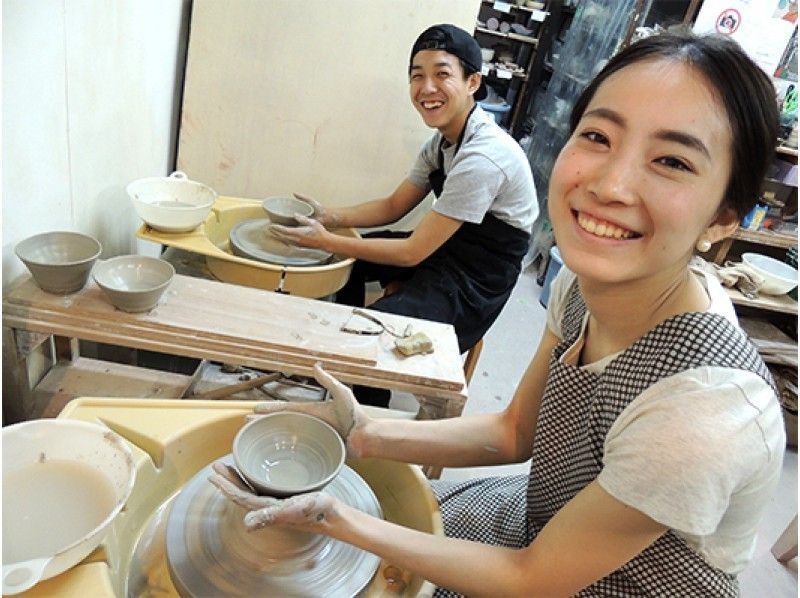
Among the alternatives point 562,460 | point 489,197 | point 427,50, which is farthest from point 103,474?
point 427,50

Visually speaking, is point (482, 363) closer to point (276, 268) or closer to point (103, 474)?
point (276, 268)

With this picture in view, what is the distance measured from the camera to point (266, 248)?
2002 millimetres

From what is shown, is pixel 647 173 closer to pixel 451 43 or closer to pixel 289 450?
pixel 289 450

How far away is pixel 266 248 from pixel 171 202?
13.6 inches

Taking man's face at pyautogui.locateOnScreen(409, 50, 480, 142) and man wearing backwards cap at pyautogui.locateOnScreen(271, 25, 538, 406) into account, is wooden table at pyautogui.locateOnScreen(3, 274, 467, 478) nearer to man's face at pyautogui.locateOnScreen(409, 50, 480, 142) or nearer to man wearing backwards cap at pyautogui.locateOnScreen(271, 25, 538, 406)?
man wearing backwards cap at pyautogui.locateOnScreen(271, 25, 538, 406)

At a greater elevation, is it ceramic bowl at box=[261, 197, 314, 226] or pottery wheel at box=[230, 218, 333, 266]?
ceramic bowl at box=[261, 197, 314, 226]

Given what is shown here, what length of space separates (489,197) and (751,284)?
1800mm

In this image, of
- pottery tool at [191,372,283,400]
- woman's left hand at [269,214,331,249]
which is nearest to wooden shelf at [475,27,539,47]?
woman's left hand at [269,214,331,249]

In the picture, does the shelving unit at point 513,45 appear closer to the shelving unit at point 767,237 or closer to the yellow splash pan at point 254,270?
the shelving unit at point 767,237

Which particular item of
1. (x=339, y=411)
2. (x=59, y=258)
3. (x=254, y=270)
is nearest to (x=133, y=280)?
(x=59, y=258)

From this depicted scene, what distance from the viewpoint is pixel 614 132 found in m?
0.84

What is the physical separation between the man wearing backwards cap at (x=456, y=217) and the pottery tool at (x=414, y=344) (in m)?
0.48

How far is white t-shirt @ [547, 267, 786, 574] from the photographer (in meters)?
0.74

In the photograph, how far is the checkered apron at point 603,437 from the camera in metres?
0.84
